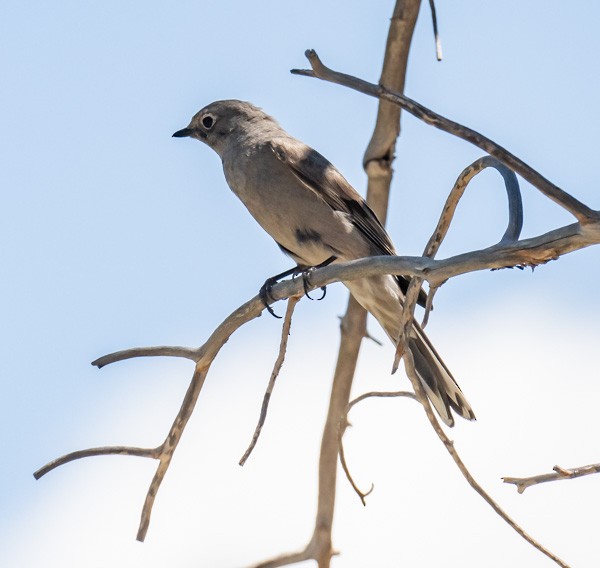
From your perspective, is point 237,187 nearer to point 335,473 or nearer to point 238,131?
point 238,131

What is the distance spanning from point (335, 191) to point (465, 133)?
3.81 m

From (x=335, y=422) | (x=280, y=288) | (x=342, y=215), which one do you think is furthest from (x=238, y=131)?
(x=280, y=288)

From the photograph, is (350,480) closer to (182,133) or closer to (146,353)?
(146,353)

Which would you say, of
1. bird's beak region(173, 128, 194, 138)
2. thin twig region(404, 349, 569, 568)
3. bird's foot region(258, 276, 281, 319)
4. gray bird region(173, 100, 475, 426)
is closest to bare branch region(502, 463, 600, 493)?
thin twig region(404, 349, 569, 568)

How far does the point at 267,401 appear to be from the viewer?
15.4 ft

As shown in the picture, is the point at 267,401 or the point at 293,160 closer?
the point at 267,401

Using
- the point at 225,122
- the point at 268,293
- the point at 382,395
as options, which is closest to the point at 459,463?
the point at 382,395

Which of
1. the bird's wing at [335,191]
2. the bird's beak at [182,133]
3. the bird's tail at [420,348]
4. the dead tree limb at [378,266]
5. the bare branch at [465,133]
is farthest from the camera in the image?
the bird's beak at [182,133]

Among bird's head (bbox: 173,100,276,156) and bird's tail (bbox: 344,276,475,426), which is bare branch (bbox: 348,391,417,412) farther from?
bird's head (bbox: 173,100,276,156)

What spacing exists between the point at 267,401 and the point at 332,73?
146 cm

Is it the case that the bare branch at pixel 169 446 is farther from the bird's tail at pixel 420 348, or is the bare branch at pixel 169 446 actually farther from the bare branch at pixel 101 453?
the bird's tail at pixel 420 348

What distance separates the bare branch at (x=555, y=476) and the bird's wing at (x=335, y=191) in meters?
3.54

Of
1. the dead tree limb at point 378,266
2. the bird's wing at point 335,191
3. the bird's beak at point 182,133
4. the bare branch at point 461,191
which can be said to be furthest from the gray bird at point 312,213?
the bare branch at point 461,191

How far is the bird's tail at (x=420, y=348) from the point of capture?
6598 mm
